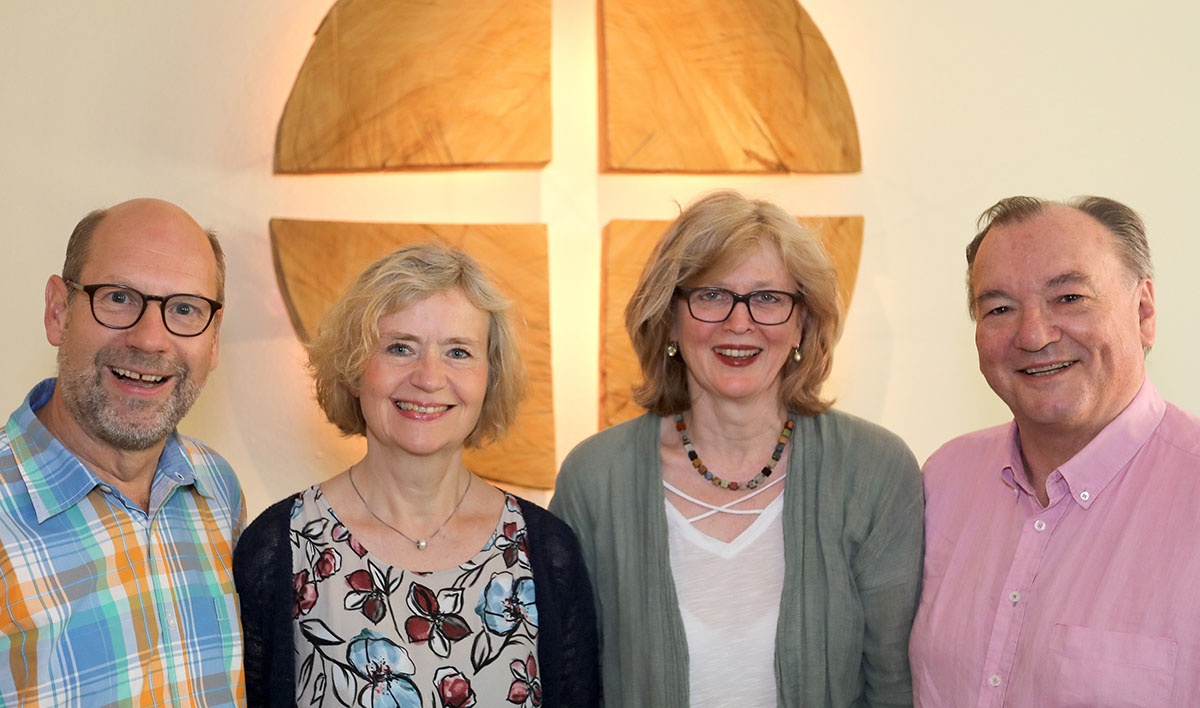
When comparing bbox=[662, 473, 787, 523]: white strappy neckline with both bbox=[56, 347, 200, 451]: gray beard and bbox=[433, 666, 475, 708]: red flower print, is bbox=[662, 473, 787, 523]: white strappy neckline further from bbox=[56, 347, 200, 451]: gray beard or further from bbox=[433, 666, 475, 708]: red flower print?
bbox=[56, 347, 200, 451]: gray beard

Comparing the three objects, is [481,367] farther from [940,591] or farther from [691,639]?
[940,591]

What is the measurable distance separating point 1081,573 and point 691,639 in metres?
0.70

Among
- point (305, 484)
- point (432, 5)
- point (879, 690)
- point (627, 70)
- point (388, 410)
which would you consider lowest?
point (879, 690)

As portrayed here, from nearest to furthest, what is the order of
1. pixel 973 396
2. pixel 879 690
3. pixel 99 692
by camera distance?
pixel 99 692 < pixel 879 690 < pixel 973 396

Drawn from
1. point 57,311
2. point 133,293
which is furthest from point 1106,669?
point 57,311

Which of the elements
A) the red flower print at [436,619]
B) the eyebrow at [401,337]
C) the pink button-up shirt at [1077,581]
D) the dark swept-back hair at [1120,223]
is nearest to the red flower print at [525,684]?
the red flower print at [436,619]

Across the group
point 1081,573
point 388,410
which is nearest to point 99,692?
point 388,410

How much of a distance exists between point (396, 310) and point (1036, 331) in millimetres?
1112

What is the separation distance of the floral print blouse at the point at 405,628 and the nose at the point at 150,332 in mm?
396

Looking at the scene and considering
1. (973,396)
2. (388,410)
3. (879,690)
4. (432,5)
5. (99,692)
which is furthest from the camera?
(973,396)

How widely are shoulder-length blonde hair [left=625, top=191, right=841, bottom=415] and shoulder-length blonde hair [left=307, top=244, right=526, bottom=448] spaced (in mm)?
301

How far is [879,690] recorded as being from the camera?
6.79 feet

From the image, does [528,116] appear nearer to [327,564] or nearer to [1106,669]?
[327,564]

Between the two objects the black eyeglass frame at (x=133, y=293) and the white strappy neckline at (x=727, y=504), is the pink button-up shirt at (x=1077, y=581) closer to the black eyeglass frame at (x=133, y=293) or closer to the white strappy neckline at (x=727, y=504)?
the white strappy neckline at (x=727, y=504)
